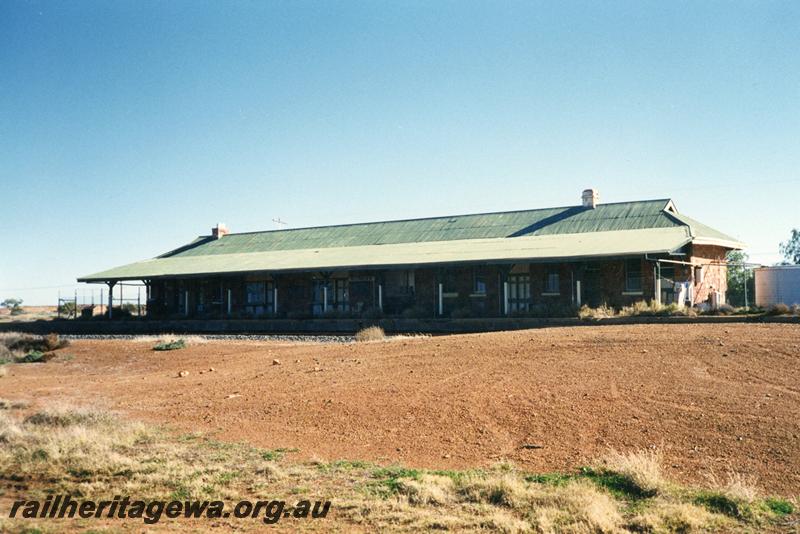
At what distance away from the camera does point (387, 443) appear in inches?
392

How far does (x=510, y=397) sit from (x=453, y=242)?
23.4m

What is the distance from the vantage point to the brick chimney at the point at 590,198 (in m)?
34.8

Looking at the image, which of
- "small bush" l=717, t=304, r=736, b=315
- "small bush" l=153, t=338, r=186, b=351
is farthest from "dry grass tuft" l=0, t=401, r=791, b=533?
"small bush" l=717, t=304, r=736, b=315

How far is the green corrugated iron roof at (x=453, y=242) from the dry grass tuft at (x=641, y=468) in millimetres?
17483

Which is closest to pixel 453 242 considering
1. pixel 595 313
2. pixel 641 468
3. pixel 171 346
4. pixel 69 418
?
pixel 595 313

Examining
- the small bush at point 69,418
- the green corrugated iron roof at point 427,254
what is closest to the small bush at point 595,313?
the green corrugated iron roof at point 427,254

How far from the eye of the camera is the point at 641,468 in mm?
7617

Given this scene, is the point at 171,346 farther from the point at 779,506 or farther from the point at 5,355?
the point at 779,506

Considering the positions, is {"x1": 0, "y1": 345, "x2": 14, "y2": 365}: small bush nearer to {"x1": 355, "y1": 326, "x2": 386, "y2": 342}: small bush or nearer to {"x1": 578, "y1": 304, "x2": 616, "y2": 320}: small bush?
{"x1": 355, "y1": 326, "x2": 386, "y2": 342}: small bush

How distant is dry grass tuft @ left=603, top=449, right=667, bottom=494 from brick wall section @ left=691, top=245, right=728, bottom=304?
21.8m

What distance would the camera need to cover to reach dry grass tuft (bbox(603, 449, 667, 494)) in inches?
290

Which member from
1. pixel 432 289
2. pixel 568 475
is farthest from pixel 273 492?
pixel 432 289

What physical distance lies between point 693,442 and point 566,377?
373 centimetres

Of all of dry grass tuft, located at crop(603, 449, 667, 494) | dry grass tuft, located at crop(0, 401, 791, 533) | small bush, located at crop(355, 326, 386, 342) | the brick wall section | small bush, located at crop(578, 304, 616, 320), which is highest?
the brick wall section
